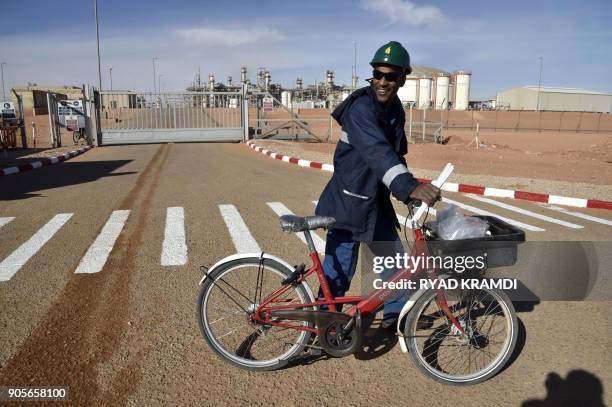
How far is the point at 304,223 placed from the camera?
2.68m

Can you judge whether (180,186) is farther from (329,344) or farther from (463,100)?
(463,100)

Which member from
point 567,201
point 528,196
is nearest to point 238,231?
point 528,196

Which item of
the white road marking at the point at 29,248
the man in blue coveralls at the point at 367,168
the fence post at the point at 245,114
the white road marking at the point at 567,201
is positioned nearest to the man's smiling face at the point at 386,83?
the man in blue coveralls at the point at 367,168

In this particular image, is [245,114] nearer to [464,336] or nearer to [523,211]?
[523,211]

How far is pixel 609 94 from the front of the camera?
76.3 meters

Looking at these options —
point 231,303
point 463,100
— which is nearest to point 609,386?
point 231,303

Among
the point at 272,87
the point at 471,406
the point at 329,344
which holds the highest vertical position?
the point at 272,87

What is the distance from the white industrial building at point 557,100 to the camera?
71.7 m

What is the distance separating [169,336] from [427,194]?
2.18 meters

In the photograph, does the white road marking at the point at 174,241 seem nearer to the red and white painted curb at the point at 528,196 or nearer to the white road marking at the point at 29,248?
the white road marking at the point at 29,248

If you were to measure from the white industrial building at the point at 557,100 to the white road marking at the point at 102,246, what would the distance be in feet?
245

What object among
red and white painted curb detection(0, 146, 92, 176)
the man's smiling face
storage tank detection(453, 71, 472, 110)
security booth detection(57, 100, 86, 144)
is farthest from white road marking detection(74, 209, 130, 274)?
storage tank detection(453, 71, 472, 110)

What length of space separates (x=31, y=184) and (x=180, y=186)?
11.1 feet

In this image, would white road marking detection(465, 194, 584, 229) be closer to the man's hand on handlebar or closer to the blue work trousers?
the blue work trousers
